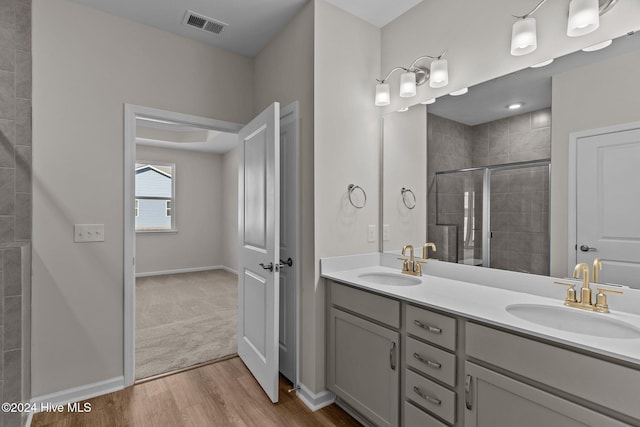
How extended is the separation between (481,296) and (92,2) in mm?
3040

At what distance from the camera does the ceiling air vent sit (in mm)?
2270

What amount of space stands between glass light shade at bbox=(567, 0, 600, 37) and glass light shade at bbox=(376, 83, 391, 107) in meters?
1.06

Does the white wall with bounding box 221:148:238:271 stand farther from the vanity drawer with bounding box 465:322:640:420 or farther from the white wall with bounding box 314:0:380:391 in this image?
the vanity drawer with bounding box 465:322:640:420

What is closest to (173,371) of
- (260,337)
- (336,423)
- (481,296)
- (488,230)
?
(260,337)

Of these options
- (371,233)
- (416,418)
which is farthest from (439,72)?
(416,418)

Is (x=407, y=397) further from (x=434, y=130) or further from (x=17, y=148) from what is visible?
(x=17, y=148)

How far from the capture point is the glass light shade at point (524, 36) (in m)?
1.53

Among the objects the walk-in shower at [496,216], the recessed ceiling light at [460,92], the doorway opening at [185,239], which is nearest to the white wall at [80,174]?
the doorway opening at [185,239]

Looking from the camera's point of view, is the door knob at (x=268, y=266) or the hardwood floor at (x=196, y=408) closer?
the hardwood floor at (x=196, y=408)

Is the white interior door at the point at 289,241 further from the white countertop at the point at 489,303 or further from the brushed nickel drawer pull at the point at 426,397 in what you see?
the brushed nickel drawer pull at the point at 426,397

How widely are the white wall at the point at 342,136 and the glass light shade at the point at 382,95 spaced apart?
0.09 meters

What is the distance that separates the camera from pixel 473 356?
1.26 meters

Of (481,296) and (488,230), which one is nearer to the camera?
(481,296)

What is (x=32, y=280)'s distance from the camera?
1988 mm
